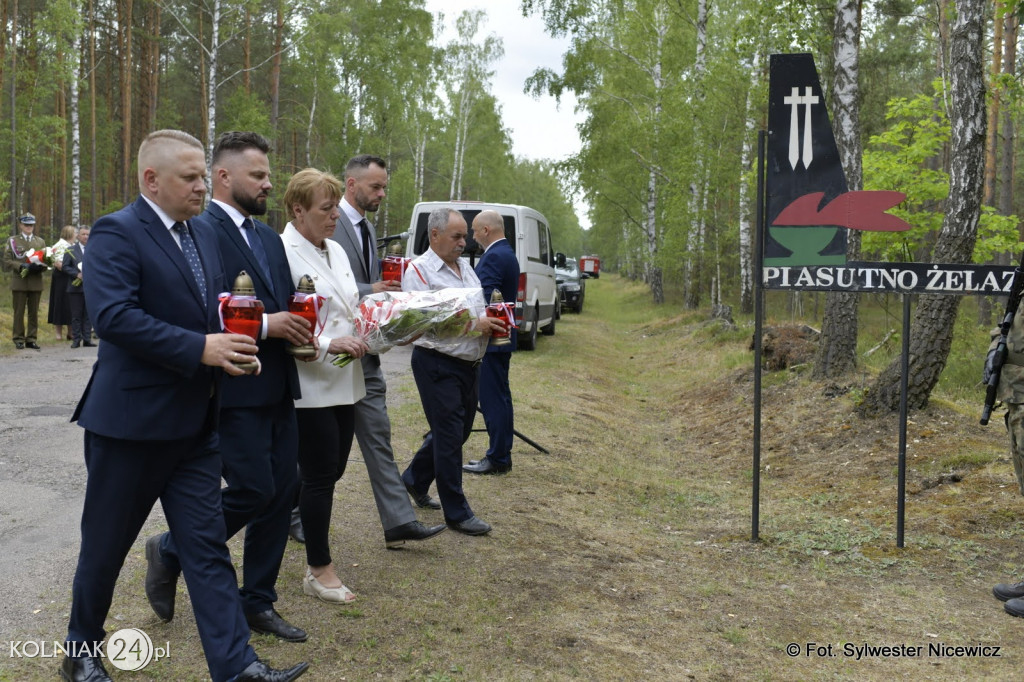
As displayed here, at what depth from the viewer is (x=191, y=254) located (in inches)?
134

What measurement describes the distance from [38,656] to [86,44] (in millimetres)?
32663

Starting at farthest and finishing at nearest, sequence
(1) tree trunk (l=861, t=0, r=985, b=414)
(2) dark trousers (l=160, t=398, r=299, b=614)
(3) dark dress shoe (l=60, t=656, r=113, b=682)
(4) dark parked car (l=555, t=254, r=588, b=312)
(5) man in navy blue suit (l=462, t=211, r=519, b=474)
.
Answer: (4) dark parked car (l=555, t=254, r=588, b=312)
(1) tree trunk (l=861, t=0, r=985, b=414)
(5) man in navy blue suit (l=462, t=211, r=519, b=474)
(2) dark trousers (l=160, t=398, r=299, b=614)
(3) dark dress shoe (l=60, t=656, r=113, b=682)

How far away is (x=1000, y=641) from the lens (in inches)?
173

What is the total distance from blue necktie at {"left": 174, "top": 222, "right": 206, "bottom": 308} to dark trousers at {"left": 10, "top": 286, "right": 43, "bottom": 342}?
40.5 ft

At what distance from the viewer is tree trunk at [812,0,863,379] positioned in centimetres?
1054

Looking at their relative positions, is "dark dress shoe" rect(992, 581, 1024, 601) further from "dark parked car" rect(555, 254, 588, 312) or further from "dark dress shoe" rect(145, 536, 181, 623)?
"dark parked car" rect(555, 254, 588, 312)

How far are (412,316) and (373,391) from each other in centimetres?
53

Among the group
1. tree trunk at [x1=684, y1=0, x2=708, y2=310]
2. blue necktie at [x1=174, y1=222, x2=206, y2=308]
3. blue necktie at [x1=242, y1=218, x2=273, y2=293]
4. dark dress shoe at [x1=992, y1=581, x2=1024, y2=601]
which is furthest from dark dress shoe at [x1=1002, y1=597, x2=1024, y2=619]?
tree trunk at [x1=684, y1=0, x2=708, y2=310]

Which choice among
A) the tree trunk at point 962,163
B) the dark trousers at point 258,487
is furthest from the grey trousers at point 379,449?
the tree trunk at point 962,163

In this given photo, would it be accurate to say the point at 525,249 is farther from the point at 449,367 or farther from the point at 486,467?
the point at 449,367

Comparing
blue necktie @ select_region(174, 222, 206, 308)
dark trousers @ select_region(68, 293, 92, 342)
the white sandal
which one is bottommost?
the white sandal

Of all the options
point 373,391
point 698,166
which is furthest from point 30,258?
point 698,166

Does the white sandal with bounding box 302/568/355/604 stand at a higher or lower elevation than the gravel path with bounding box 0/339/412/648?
lower

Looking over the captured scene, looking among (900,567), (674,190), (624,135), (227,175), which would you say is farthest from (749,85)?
(227,175)
